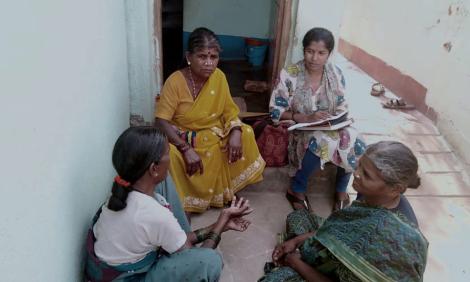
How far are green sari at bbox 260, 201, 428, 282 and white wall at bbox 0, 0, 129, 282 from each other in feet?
3.56

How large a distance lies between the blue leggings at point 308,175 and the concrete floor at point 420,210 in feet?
0.50

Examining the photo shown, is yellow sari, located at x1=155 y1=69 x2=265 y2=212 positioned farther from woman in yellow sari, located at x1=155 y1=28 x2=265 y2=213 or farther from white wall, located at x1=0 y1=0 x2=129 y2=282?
white wall, located at x1=0 y1=0 x2=129 y2=282

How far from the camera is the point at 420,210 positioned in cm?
331

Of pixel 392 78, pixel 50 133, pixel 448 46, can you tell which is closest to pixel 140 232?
pixel 50 133

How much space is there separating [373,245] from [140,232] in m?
0.92

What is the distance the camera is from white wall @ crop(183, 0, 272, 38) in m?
5.61

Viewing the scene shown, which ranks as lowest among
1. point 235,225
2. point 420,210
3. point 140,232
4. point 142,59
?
point 420,210

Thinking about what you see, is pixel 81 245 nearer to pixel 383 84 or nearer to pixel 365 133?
pixel 365 133

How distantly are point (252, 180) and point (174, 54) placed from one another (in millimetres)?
3115

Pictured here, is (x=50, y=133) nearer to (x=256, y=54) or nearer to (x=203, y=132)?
(x=203, y=132)

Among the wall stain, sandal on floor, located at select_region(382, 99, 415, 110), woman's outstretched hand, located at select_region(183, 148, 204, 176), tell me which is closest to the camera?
woman's outstretched hand, located at select_region(183, 148, 204, 176)

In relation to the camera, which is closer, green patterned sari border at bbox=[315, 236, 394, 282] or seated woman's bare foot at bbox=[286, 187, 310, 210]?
green patterned sari border at bbox=[315, 236, 394, 282]

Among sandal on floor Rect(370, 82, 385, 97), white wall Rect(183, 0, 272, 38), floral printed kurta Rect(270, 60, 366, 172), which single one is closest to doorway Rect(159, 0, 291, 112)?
white wall Rect(183, 0, 272, 38)

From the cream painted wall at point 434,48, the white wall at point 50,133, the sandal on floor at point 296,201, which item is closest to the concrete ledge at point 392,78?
the cream painted wall at point 434,48
